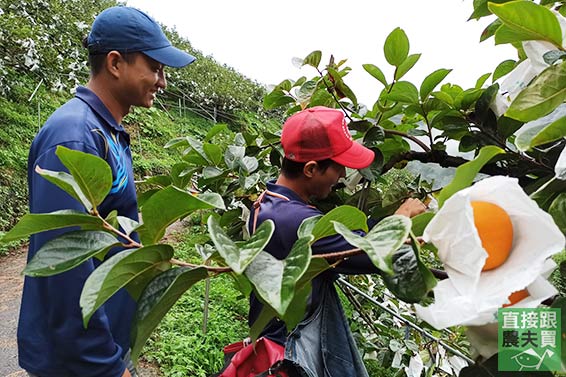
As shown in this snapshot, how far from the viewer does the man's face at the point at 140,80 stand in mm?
849

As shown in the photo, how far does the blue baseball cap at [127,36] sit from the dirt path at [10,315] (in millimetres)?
1683

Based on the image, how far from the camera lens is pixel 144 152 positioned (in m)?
5.74

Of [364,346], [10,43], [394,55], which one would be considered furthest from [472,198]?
[10,43]

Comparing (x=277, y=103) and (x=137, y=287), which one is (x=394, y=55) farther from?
(x=137, y=287)

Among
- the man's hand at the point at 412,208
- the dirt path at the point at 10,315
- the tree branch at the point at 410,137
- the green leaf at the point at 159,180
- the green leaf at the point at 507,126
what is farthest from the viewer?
the dirt path at the point at 10,315

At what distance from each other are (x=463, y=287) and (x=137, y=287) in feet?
0.93

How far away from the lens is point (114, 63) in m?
0.84

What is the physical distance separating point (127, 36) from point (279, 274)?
27.2 inches

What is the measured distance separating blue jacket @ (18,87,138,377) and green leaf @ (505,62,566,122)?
0.59 meters

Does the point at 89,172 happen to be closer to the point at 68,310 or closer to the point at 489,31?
the point at 68,310

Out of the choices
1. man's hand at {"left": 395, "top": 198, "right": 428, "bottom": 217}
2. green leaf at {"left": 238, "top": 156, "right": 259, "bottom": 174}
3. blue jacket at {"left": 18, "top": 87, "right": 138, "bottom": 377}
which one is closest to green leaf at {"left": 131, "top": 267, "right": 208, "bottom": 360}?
blue jacket at {"left": 18, "top": 87, "right": 138, "bottom": 377}

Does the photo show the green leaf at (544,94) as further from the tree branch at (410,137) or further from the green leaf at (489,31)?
the tree branch at (410,137)

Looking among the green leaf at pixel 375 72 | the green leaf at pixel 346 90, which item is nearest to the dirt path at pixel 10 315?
the green leaf at pixel 346 90

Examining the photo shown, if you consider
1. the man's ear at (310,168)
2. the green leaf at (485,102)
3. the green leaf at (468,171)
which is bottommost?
the man's ear at (310,168)
